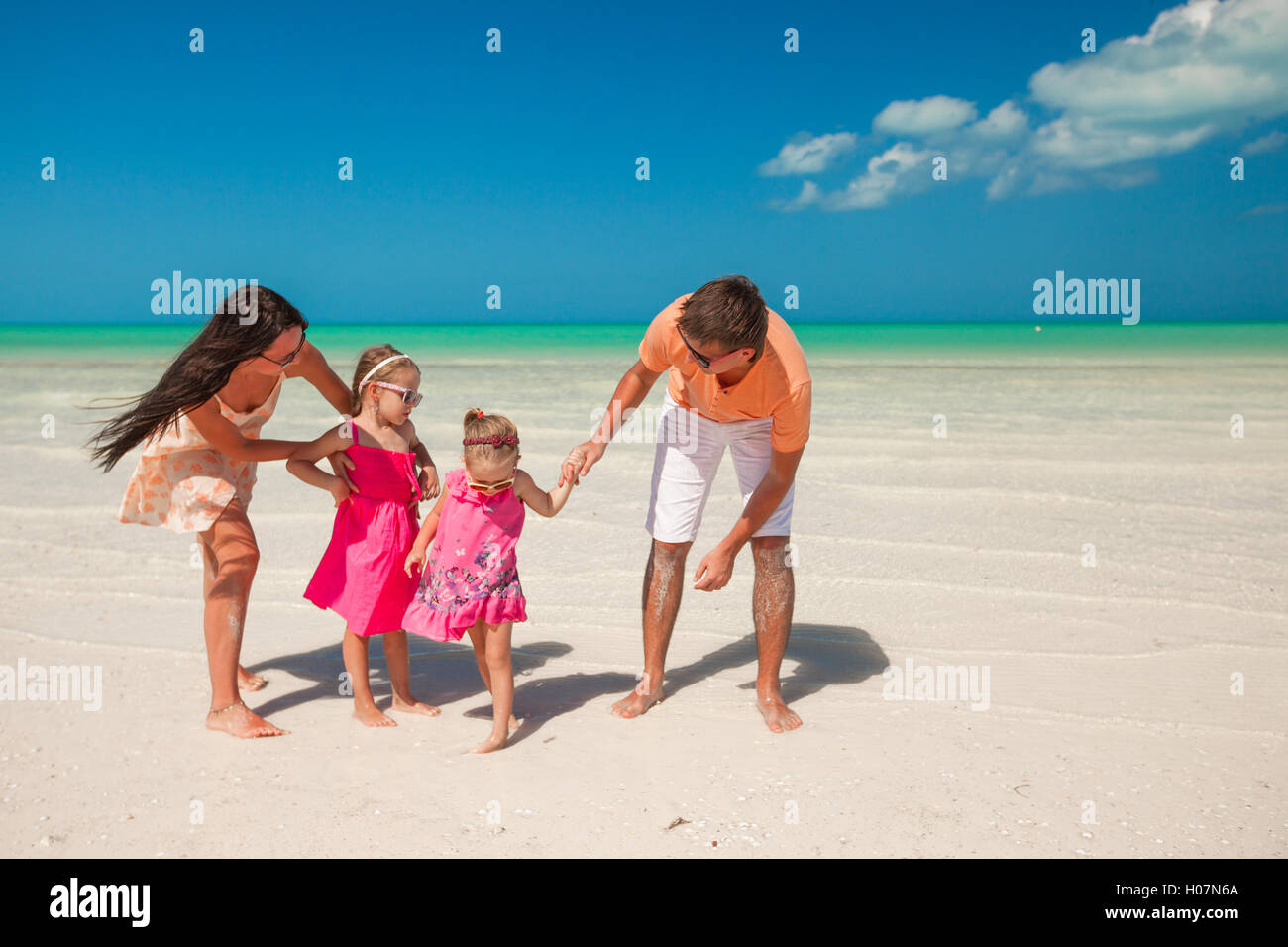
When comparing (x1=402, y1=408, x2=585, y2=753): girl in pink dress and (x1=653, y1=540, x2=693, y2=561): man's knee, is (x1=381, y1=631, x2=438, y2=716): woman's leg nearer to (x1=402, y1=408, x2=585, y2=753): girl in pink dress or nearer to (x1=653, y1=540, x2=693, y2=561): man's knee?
(x1=402, y1=408, x2=585, y2=753): girl in pink dress

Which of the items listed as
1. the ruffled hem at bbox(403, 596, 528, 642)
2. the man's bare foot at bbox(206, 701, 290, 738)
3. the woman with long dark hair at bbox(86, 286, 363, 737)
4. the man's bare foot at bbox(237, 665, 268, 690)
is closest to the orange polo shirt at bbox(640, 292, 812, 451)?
the ruffled hem at bbox(403, 596, 528, 642)

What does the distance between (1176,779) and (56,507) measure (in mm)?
7321

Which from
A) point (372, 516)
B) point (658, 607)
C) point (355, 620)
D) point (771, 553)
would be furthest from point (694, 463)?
point (355, 620)

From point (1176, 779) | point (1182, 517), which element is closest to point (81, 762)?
point (1176, 779)

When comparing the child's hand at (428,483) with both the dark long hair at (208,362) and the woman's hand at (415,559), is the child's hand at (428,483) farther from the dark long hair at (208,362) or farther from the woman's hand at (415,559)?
the dark long hair at (208,362)

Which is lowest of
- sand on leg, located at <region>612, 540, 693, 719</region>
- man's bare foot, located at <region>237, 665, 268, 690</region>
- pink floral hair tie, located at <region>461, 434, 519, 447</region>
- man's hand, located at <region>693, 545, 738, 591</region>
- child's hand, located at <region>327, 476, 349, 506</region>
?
man's bare foot, located at <region>237, 665, 268, 690</region>

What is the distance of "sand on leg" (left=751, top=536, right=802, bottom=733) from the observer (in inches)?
142

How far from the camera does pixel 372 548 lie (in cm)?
349

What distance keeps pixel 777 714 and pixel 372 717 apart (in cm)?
159

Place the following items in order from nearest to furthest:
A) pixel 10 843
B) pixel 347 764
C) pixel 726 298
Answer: pixel 10 843 → pixel 726 298 → pixel 347 764

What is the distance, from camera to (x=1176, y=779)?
3086 mm

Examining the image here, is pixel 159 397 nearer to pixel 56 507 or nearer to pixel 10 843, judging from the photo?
pixel 10 843

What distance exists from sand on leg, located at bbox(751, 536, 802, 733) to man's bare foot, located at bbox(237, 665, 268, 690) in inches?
85.4

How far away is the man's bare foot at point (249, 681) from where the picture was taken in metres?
3.91
